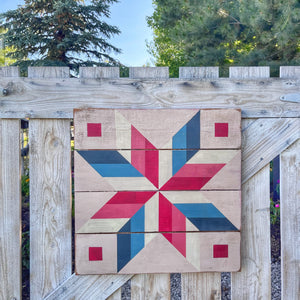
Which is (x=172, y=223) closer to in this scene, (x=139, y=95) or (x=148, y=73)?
(x=139, y=95)

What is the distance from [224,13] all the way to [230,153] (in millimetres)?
4432

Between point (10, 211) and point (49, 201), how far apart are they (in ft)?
0.75

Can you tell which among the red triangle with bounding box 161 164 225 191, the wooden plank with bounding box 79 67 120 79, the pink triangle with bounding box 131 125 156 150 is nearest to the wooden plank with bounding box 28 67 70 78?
the wooden plank with bounding box 79 67 120 79

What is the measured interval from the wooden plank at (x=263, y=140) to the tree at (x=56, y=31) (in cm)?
726

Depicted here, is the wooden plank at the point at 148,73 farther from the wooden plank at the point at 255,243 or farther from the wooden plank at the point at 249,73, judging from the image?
the wooden plank at the point at 255,243

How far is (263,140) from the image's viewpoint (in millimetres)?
1585

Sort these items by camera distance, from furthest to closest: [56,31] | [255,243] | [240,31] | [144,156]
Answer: [56,31]
[240,31]
[255,243]
[144,156]

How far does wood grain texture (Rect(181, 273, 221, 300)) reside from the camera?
1.58m

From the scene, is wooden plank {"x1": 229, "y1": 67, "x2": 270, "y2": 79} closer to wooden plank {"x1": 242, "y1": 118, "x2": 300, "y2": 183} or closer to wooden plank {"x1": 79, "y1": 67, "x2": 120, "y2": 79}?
wooden plank {"x1": 242, "y1": 118, "x2": 300, "y2": 183}

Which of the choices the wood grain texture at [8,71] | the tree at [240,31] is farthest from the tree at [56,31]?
the wood grain texture at [8,71]

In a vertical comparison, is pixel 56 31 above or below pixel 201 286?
above

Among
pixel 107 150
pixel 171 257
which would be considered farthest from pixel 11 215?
pixel 171 257

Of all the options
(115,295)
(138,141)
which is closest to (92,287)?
(115,295)

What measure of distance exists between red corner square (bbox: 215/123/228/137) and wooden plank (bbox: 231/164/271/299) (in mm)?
330
